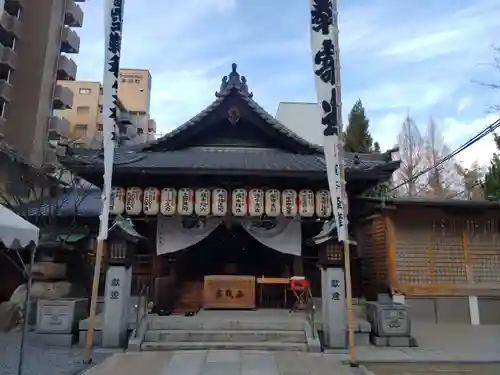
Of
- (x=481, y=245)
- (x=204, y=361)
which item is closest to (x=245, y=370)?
(x=204, y=361)

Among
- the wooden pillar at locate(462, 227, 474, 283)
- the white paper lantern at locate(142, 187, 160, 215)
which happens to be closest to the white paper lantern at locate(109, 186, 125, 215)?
the white paper lantern at locate(142, 187, 160, 215)

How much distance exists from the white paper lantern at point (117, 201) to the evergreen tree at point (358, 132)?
17567 millimetres

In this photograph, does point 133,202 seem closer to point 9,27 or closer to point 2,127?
point 2,127

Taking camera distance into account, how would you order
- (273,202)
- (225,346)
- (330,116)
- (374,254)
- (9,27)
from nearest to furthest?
(330,116) < (225,346) < (273,202) < (374,254) < (9,27)

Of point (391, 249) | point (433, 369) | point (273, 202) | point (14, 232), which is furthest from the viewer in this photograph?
point (391, 249)

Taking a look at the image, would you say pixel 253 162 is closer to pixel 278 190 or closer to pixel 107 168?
pixel 278 190

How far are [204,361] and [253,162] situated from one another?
217 inches

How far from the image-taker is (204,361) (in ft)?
26.8

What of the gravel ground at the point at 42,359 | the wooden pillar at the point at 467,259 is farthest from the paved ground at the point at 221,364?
the wooden pillar at the point at 467,259

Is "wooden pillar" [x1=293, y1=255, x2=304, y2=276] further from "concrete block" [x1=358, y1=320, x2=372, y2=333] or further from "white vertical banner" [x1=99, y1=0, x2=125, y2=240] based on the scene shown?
"white vertical banner" [x1=99, y1=0, x2=125, y2=240]

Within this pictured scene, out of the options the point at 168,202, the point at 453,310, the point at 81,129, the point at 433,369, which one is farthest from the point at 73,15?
the point at 433,369

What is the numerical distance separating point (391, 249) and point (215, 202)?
6.26 meters

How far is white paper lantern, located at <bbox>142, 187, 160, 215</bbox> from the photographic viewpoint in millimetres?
10625

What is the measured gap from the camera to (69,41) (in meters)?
31.4
